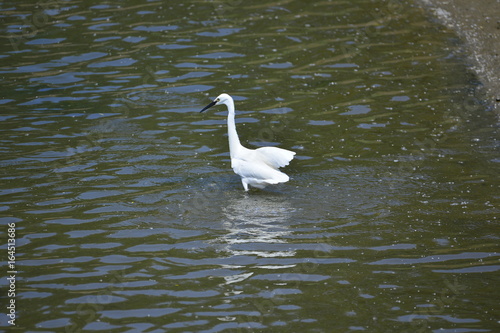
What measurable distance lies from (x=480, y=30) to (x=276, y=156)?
380 inches

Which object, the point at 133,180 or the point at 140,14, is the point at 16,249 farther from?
the point at 140,14

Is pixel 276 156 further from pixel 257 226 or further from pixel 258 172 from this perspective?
pixel 257 226

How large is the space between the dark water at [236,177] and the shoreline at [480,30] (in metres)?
0.42

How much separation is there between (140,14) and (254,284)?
531 inches

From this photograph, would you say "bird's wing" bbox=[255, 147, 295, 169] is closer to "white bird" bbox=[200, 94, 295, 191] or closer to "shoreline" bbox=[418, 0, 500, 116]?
"white bird" bbox=[200, 94, 295, 191]

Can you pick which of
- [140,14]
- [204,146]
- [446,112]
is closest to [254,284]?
[204,146]

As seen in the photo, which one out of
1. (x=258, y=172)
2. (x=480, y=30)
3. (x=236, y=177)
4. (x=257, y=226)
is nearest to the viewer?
(x=257, y=226)

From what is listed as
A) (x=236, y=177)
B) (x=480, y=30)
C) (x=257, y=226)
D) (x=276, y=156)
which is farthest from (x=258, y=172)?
(x=480, y=30)

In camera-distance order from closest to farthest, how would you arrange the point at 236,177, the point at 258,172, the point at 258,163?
the point at 258,172 → the point at 258,163 → the point at 236,177

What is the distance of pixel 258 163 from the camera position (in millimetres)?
12148

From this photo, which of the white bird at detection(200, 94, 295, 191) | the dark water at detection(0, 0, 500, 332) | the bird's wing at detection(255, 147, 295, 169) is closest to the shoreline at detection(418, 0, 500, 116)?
the dark water at detection(0, 0, 500, 332)

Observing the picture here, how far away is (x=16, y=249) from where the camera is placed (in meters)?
9.98

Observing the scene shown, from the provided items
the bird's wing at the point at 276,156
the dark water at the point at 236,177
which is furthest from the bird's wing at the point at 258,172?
the dark water at the point at 236,177

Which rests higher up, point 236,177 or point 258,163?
point 258,163
